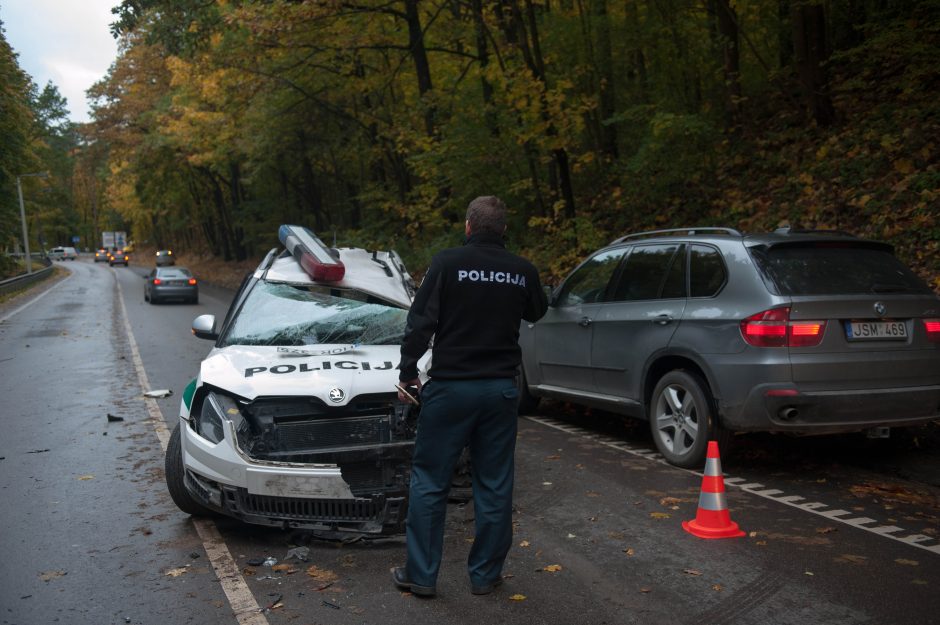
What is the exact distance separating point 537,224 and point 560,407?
703 cm

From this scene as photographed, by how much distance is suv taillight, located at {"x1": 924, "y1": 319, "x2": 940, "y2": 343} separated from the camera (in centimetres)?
609

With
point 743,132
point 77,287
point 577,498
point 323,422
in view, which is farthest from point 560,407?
point 77,287

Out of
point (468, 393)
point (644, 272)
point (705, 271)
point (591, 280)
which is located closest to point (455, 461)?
point (468, 393)

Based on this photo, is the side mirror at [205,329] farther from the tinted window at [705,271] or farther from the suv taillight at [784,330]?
the suv taillight at [784,330]

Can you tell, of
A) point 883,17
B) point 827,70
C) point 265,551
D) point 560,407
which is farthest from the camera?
point 827,70

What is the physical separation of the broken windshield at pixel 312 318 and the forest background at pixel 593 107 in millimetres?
6349

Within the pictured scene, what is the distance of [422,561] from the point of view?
4.14 metres

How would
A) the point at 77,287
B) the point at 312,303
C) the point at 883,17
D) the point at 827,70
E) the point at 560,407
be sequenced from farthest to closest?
the point at 77,287 < the point at 827,70 < the point at 883,17 < the point at 560,407 < the point at 312,303

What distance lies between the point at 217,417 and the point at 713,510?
3115mm

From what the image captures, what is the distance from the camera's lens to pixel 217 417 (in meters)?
4.95

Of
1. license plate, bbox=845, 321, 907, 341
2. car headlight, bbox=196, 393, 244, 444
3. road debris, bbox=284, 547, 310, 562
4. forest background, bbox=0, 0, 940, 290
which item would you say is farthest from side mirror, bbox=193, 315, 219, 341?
forest background, bbox=0, 0, 940, 290

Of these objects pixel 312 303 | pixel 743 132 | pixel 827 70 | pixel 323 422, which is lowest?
pixel 323 422

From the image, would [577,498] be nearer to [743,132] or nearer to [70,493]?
[70,493]

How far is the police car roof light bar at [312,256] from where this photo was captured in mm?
6457
